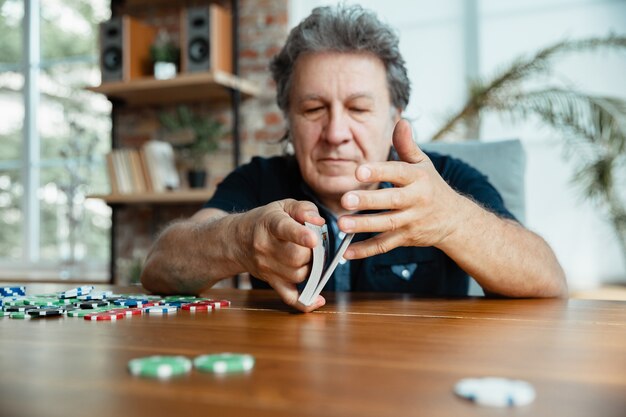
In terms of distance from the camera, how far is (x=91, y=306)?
969mm

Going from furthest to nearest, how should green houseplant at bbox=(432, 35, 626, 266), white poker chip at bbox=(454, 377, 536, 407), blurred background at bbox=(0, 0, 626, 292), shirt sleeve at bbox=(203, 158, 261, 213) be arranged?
1. blurred background at bbox=(0, 0, 626, 292)
2. green houseplant at bbox=(432, 35, 626, 266)
3. shirt sleeve at bbox=(203, 158, 261, 213)
4. white poker chip at bbox=(454, 377, 536, 407)

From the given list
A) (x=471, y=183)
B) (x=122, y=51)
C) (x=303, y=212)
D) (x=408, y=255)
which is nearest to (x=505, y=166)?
(x=471, y=183)

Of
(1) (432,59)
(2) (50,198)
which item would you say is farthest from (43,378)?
(2) (50,198)

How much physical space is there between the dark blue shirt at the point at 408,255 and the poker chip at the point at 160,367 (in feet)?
3.19

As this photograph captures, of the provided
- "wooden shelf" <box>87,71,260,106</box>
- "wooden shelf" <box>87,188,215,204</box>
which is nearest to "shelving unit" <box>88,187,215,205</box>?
"wooden shelf" <box>87,188,215,204</box>

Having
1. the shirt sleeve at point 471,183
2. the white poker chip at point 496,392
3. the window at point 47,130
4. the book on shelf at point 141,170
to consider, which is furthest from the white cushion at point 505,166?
the window at point 47,130

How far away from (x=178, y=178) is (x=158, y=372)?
341 centimetres

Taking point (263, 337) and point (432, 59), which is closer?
point (263, 337)

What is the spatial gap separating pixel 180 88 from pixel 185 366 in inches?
128

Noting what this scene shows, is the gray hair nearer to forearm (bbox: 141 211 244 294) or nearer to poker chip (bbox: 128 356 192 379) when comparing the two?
forearm (bbox: 141 211 244 294)

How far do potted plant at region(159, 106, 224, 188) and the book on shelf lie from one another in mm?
119

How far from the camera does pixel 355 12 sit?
5.53ft

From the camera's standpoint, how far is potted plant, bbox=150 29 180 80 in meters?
3.63

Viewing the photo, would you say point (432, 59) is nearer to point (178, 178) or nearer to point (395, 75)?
point (178, 178)
